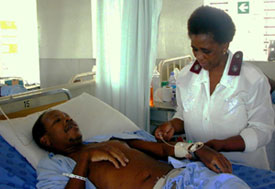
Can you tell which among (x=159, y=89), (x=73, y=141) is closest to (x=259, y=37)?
(x=159, y=89)

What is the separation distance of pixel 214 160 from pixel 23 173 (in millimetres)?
1049

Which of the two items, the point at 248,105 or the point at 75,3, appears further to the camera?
the point at 75,3

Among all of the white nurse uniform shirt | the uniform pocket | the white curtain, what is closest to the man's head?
the white nurse uniform shirt

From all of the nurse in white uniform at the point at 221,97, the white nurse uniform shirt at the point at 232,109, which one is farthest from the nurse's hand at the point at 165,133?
the white nurse uniform shirt at the point at 232,109

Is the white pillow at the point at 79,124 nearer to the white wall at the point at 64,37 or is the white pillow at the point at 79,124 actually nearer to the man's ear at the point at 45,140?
the man's ear at the point at 45,140

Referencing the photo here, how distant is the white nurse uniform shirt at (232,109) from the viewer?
1.63 m

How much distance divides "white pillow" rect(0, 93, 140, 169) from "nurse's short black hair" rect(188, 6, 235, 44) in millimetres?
1083

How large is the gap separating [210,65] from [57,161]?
3.37 feet

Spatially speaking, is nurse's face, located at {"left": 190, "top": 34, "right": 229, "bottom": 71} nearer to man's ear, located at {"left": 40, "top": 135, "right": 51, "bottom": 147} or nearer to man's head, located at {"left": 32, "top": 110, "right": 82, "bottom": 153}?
man's head, located at {"left": 32, "top": 110, "right": 82, "bottom": 153}

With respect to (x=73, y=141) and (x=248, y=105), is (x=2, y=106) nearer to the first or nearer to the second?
(x=73, y=141)

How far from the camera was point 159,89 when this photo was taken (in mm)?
3199

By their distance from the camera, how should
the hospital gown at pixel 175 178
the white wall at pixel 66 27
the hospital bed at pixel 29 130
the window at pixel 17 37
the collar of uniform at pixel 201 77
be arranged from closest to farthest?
the hospital gown at pixel 175 178
the hospital bed at pixel 29 130
the collar of uniform at pixel 201 77
the white wall at pixel 66 27
the window at pixel 17 37

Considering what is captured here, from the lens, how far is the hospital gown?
50.7 inches

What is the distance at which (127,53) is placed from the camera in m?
2.99
